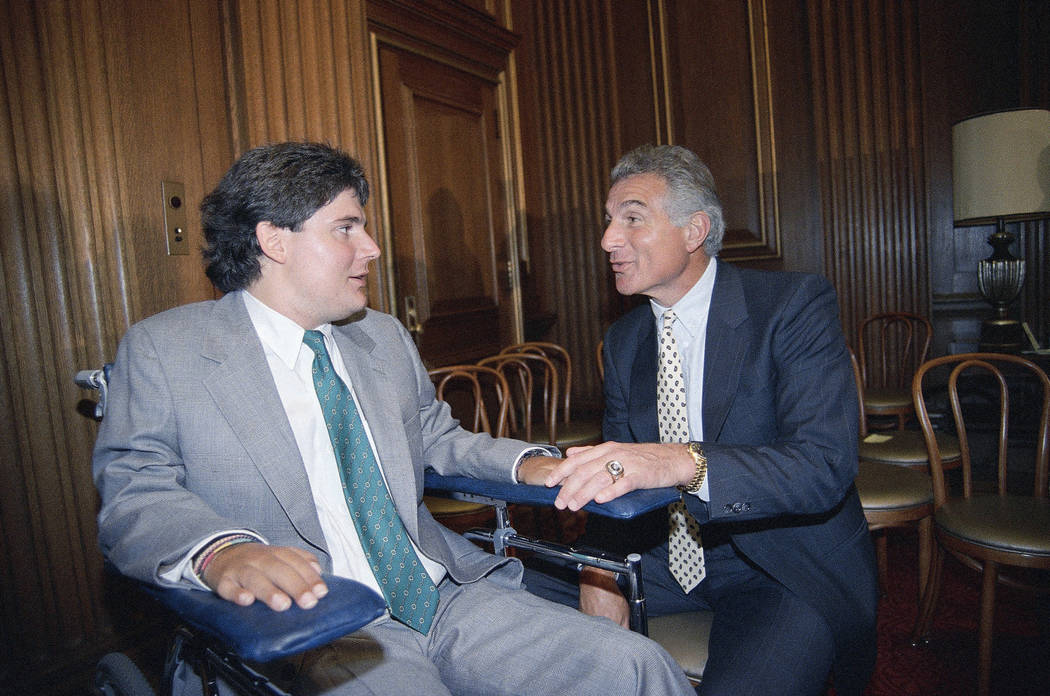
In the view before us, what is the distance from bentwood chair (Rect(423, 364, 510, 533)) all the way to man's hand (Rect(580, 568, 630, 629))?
1.07 feet

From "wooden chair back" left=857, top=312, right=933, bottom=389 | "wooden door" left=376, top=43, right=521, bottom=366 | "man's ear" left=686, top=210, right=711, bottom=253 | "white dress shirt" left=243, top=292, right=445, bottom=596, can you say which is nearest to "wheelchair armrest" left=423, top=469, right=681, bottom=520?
"white dress shirt" left=243, top=292, right=445, bottom=596

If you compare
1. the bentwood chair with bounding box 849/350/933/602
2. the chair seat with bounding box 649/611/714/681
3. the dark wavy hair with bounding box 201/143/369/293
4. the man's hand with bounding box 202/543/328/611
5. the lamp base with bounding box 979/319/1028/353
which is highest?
the dark wavy hair with bounding box 201/143/369/293

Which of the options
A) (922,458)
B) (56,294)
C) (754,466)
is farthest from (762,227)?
(56,294)

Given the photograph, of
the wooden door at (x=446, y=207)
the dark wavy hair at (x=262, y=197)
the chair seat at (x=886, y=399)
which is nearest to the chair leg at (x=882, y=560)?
the chair seat at (x=886, y=399)

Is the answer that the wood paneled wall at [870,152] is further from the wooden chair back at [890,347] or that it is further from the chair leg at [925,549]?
the chair leg at [925,549]

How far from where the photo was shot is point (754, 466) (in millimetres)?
1296

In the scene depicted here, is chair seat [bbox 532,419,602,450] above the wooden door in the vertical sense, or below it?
below

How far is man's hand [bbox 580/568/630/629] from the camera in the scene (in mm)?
1430

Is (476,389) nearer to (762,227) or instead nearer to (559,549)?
(559,549)

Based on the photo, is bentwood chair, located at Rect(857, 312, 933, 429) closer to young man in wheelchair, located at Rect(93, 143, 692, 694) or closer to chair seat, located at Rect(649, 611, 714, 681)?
chair seat, located at Rect(649, 611, 714, 681)

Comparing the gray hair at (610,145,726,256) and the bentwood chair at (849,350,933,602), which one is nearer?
the gray hair at (610,145,726,256)

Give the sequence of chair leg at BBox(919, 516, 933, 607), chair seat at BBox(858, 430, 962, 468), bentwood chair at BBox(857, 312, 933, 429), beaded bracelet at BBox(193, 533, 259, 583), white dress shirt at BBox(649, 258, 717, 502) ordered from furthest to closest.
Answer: bentwood chair at BBox(857, 312, 933, 429) → chair seat at BBox(858, 430, 962, 468) → chair leg at BBox(919, 516, 933, 607) → white dress shirt at BBox(649, 258, 717, 502) → beaded bracelet at BBox(193, 533, 259, 583)

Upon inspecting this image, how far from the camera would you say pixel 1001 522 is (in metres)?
1.81

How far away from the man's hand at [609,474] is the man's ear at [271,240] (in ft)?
2.27
